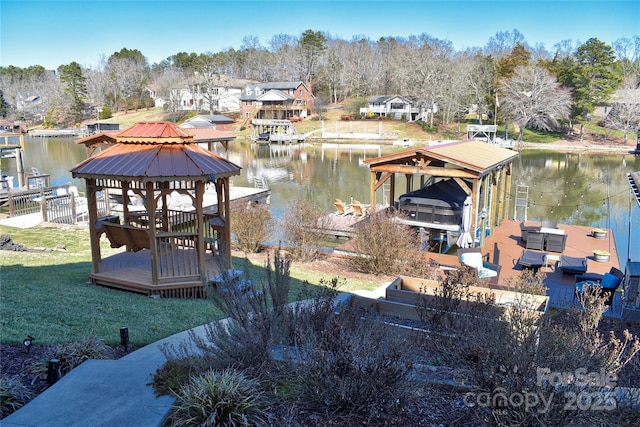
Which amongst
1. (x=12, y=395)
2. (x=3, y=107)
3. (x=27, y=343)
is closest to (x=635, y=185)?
(x=27, y=343)

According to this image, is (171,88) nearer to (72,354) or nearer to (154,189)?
(154,189)

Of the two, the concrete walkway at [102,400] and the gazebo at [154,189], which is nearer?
the concrete walkway at [102,400]

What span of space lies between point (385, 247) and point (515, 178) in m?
23.5

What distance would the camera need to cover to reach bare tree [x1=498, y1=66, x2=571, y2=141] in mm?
51562

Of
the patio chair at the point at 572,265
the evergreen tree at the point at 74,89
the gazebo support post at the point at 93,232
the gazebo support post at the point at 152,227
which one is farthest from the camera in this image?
the evergreen tree at the point at 74,89

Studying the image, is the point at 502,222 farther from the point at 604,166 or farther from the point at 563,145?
the point at 563,145

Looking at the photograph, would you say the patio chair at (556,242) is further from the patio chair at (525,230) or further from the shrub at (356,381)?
the shrub at (356,381)

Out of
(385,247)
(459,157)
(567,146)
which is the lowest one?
(567,146)

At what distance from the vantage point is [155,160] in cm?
831

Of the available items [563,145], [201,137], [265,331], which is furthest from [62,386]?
[563,145]

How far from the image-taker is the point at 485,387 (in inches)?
142

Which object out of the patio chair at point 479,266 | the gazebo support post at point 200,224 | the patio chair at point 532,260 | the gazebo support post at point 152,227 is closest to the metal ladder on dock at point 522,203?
the patio chair at point 532,260

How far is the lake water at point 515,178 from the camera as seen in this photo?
20750 millimetres

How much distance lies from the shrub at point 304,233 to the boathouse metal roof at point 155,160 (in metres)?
4.03
